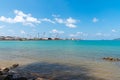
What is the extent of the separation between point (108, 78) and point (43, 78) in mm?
6688

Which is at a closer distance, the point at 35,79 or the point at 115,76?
the point at 35,79

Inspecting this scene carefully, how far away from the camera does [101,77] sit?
20625mm

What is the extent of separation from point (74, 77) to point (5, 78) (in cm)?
723

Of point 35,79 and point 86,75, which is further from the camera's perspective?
point 86,75

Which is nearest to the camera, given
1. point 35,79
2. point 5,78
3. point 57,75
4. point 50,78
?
point 5,78

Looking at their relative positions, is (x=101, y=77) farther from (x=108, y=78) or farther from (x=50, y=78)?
(x=50, y=78)

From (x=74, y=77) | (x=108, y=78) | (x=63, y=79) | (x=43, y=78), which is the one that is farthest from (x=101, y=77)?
(x=43, y=78)

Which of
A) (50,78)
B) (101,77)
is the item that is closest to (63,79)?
(50,78)

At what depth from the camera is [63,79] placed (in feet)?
63.8

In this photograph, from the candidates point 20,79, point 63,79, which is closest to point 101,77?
point 63,79

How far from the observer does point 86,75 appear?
21578 mm

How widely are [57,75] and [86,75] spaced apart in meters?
3.20

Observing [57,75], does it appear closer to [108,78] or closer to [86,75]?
[86,75]

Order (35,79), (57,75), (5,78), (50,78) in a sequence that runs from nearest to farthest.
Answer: (5,78), (35,79), (50,78), (57,75)
